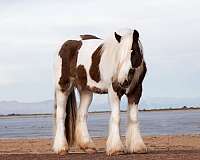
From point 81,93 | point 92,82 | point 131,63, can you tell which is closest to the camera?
point 131,63

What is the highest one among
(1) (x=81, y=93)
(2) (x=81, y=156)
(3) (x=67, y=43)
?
(3) (x=67, y=43)

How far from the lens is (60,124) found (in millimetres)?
15562

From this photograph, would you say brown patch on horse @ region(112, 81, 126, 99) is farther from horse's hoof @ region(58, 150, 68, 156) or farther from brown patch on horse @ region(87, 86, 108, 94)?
horse's hoof @ region(58, 150, 68, 156)

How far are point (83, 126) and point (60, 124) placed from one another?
0.55 m

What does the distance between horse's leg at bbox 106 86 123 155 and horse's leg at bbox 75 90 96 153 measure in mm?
1536

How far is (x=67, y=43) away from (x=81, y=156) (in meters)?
3.07

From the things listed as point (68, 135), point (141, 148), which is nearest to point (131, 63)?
point (141, 148)

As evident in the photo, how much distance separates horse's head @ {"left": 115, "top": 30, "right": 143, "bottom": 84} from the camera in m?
13.8

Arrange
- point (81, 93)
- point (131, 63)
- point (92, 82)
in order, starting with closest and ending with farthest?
point (131, 63) → point (92, 82) → point (81, 93)

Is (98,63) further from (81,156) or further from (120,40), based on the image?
(81,156)

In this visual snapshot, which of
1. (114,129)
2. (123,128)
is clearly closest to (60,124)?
(114,129)

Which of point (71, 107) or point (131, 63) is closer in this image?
point (131, 63)

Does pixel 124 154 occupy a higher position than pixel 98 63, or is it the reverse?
pixel 98 63

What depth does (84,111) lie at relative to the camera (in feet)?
51.8
